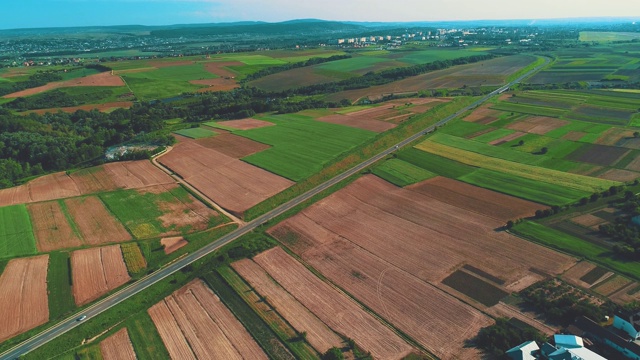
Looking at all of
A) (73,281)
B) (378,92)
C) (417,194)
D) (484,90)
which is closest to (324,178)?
(417,194)

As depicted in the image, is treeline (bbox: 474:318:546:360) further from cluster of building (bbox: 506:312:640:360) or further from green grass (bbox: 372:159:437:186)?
green grass (bbox: 372:159:437:186)

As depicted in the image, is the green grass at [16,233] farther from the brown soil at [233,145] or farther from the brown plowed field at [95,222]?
the brown soil at [233,145]

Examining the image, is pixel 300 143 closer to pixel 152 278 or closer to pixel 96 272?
pixel 152 278

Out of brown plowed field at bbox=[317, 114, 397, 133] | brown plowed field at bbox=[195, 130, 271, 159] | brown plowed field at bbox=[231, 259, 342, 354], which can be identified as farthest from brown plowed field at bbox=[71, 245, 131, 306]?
brown plowed field at bbox=[317, 114, 397, 133]

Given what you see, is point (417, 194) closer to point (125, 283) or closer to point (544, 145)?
point (544, 145)

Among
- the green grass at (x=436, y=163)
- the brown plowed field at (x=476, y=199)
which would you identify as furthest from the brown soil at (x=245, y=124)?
the brown plowed field at (x=476, y=199)

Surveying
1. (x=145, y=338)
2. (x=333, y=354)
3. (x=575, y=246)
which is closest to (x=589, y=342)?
(x=575, y=246)
